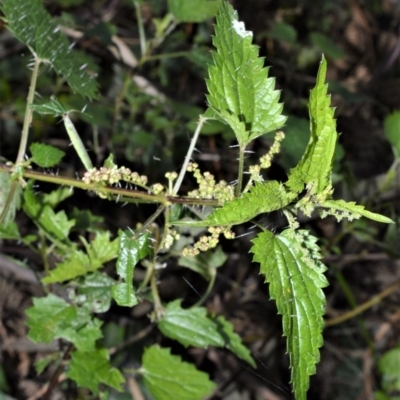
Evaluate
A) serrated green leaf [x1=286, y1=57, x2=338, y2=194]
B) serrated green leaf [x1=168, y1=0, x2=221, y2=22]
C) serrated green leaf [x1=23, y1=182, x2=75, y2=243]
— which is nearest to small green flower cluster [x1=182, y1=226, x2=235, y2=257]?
serrated green leaf [x1=286, y1=57, x2=338, y2=194]

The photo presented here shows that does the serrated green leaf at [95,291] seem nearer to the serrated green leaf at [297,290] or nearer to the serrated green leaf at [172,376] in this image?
the serrated green leaf at [172,376]

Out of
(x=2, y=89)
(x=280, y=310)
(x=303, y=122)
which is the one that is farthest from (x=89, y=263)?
(x=2, y=89)

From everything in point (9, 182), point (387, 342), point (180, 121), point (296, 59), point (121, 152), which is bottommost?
point (387, 342)

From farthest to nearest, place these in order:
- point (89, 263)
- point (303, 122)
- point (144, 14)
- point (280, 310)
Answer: point (144, 14)
point (303, 122)
point (89, 263)
point (280, 310)

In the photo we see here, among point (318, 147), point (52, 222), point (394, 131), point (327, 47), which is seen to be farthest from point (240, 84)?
point (327, 47)

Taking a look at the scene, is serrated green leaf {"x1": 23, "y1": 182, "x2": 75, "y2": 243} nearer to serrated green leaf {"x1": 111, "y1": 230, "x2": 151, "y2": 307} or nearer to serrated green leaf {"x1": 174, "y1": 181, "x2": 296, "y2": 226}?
serrated green leaf {"x1": 111, "y1": 230, "x2": 151, "y2": 307}

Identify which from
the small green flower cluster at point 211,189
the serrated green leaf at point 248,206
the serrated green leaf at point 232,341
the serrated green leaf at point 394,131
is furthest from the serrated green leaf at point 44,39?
the serrated green leaf at point 394,131

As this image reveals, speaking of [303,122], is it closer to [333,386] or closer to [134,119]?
[134,119]
